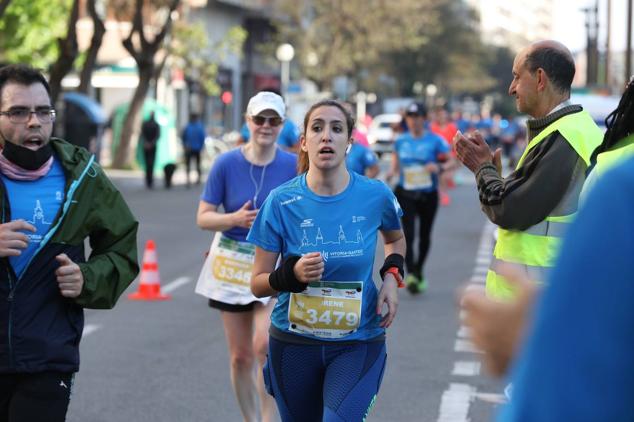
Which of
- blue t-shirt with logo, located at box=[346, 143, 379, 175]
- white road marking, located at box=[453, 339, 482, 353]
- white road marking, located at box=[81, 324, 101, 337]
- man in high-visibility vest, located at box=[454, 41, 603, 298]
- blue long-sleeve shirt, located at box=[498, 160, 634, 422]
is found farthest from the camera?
blue t-shirt with logo, located at box=[346, 143, 379, 175]

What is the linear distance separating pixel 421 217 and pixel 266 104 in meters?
6.90

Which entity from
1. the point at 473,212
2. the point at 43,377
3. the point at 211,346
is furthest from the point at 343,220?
the point at 473,212

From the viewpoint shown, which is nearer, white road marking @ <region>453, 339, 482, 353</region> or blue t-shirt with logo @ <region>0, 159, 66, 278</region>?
blue t-shirt with logo @ <region>0, 159, 66, 278</region>

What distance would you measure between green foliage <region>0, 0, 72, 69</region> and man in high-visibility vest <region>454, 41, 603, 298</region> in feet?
105

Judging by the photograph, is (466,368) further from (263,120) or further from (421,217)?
(421,217)

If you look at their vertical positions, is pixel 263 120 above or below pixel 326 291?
above

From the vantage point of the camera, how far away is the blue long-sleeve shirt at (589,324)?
1.22m

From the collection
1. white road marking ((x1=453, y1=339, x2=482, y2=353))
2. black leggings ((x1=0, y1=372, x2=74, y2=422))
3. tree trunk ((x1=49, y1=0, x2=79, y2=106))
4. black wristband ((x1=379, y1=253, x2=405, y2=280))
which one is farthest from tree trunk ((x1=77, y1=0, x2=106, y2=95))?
black leggings ((x1=0, y1=372, x2=74, y2=422))

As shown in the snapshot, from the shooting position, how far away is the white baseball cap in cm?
675

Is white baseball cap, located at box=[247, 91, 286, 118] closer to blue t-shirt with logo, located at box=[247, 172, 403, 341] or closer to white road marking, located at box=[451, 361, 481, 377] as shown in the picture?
blue t-shirt with logo, located at box=[247, 172, 403, 341]

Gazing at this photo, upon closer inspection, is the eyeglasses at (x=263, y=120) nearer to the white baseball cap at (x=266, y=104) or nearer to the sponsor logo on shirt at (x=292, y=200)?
the white baseball cap at (x=266, y=104)

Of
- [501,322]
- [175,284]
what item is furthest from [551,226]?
[175,284]

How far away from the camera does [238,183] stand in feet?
21.8

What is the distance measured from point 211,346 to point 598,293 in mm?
8765
